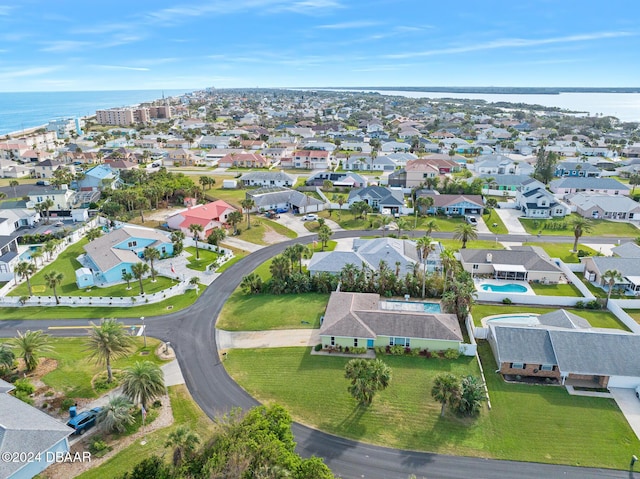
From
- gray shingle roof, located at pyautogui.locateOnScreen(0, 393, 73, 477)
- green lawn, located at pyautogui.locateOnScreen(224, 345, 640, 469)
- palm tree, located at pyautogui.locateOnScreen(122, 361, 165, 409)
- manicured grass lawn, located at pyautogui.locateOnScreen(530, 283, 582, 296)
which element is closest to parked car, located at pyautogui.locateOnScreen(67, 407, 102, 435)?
gray shingle roof, located at pyautogui.locateOnScreen(0, 393, 73, 477)

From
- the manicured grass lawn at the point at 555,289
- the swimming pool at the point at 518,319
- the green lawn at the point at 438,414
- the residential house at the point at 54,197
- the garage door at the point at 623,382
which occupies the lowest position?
the green lawn at the point at 438,414

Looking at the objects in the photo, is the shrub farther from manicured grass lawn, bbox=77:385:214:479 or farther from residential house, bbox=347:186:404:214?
residential house, bbox=347:186:404:214

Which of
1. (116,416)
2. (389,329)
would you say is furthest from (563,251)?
(116,416)

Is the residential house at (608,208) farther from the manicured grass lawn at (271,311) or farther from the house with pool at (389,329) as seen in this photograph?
the manicured grass lawn at (271,311)

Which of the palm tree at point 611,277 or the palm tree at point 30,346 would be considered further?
the palm tree at point 611,277

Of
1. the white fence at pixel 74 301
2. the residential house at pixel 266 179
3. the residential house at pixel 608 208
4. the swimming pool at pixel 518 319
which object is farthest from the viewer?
the residential house at pixel 266 179


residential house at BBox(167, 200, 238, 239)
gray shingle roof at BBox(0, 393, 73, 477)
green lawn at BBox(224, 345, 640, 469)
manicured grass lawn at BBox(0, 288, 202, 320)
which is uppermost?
residential house at BBox(167, 200, 238, 239)

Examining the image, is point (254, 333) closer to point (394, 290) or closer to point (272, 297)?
point (272, 297)

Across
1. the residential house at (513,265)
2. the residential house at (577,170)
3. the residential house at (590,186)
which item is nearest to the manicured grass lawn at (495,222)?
the residential house at (513,265)
